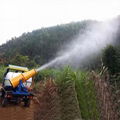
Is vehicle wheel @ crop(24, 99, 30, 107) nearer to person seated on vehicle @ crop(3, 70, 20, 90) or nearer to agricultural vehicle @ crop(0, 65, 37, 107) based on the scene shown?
agricultural vehicle @ crop(0, 65, 37, 107)

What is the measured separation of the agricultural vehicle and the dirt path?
0.71 ft

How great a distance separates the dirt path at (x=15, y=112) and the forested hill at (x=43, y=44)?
37.3 metres

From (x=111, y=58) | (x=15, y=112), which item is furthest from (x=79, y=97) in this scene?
(x=111, y=58)

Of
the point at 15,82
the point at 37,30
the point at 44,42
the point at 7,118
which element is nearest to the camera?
the point at 7,118

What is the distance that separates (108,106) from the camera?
3.70 meters

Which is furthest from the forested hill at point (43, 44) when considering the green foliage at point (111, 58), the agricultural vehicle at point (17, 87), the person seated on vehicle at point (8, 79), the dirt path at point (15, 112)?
the dirt path at point (15, 112)

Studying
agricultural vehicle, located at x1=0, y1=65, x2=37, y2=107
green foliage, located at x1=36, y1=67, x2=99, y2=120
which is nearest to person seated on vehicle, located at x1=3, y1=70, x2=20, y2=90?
agricultural vehicle, located at x1=0, y1=65, x2=37, y2=107

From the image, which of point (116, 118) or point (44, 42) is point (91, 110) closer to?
point (116, 118)

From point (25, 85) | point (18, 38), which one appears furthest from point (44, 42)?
point (25, 85)

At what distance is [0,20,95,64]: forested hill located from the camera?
188 ft

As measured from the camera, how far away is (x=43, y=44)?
2500 inches

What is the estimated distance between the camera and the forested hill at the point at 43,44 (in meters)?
57.4

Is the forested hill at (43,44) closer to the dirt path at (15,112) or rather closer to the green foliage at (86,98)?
the dirt path at (15,112)

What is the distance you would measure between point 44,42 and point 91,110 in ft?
201
